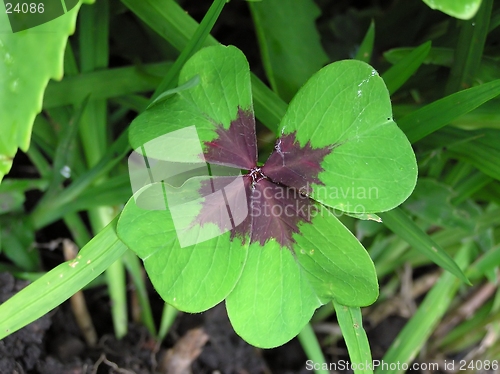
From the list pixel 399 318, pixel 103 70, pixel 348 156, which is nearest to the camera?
pixel 348 156

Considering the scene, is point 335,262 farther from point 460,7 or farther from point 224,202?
point 460,7

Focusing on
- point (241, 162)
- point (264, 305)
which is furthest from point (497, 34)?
point (264, 305)

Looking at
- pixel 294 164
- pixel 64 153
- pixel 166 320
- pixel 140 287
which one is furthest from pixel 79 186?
pixel 294 164

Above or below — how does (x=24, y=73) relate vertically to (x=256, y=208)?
above

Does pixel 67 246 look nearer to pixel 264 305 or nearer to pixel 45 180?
pixel 45 180

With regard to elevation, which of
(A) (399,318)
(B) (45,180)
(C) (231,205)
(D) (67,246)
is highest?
(C) (231,205)

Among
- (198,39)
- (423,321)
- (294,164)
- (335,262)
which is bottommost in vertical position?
(423,321)

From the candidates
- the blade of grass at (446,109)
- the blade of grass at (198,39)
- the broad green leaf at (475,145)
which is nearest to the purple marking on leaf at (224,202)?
the blade of grass at (198,39)
